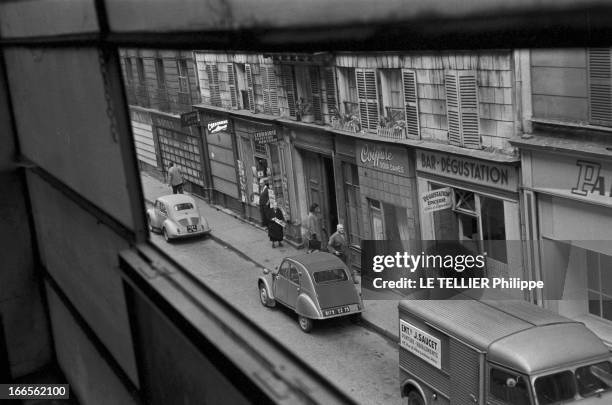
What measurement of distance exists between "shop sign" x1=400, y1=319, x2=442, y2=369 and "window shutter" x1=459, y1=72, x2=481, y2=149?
3.04 meters

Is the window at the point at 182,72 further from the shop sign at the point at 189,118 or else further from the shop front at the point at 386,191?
the shop front at the point at 386,191

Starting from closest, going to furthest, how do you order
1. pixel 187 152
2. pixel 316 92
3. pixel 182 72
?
pixel 182 72 → pixel 316 92 → pixel 187 152

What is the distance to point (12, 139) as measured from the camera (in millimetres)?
5160

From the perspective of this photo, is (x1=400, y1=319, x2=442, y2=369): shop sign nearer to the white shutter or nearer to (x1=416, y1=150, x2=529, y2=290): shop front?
(x1=416, y1=150, x2=529, y2=290): shop front

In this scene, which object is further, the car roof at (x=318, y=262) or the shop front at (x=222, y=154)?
the shop front at (x=222, y=154)

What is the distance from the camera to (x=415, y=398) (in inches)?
392

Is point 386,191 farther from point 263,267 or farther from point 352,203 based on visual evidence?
point 263,267

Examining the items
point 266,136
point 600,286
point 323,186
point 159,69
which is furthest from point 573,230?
point 266,136

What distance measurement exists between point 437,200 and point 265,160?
203 inches

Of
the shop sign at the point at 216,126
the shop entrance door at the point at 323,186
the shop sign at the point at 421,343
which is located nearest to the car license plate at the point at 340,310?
the shop sign at the point at 421,343

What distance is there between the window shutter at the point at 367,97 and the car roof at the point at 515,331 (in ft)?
16.3

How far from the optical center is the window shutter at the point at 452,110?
1190cm

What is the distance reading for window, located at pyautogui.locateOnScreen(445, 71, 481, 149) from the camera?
11562mm


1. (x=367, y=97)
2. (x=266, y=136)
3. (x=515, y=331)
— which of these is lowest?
(x=515, y=331)
